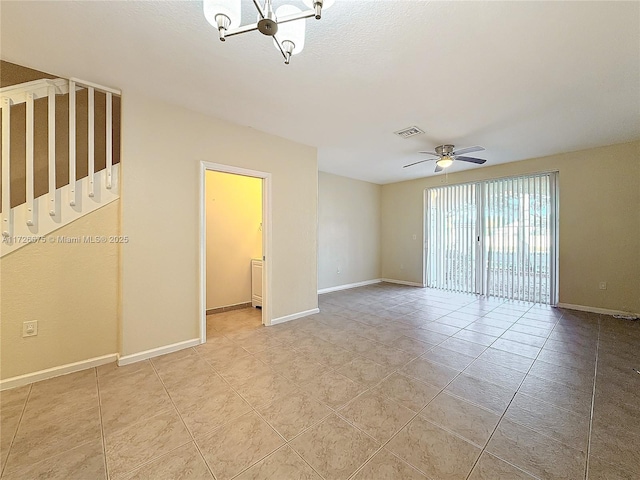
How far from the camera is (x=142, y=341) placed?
2633mm

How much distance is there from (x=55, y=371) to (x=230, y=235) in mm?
2683

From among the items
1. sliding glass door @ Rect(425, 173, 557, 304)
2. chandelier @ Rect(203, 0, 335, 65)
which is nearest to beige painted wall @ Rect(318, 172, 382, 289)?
sliding glass door @ Rect(425, 173, 557, 304)

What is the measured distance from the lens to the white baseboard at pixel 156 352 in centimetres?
252

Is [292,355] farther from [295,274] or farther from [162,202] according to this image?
[162,202]

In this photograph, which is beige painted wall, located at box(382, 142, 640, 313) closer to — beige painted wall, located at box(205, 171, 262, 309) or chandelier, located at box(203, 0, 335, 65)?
beige painted wall, located at box(205, 171, 262, 309)

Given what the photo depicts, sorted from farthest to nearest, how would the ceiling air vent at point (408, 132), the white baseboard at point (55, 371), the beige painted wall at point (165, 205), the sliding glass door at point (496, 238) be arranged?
the sliding glass door at point (496, 238)
the ceiling air vent at point (408, 132)
the beige painted wall at point (165, 205)
the white baseboard at point (55, 371)

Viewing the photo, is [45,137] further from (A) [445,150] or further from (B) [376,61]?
(A) [445,150]

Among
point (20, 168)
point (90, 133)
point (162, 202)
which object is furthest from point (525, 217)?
point (20, 168)

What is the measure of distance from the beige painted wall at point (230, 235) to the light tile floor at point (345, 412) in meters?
1.37

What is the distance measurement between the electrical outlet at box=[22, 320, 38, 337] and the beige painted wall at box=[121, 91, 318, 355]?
0.64 metres

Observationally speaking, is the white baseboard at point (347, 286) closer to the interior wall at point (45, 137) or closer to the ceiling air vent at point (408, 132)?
the ceiling air vent at point (408, 132)

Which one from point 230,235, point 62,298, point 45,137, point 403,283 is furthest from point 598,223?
point 45,137

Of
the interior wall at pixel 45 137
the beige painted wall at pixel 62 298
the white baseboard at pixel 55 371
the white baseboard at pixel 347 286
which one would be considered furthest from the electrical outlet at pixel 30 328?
the white baseboard at pixel 347 286

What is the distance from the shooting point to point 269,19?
3.85 feet
